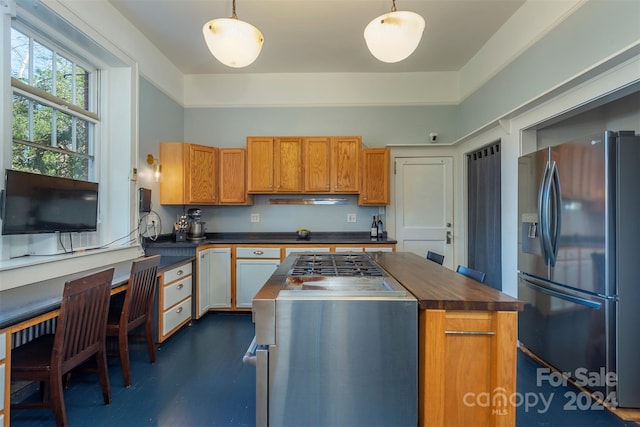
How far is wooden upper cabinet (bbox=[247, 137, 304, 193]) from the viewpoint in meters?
3.69

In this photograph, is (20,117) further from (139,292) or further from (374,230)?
(374,230)

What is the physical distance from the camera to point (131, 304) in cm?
212

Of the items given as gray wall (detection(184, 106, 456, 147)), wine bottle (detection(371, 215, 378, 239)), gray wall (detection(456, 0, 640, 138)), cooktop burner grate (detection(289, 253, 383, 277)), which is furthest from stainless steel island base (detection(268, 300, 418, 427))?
gray wall (detection(184, 106, 456, 147))

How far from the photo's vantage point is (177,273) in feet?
9.35

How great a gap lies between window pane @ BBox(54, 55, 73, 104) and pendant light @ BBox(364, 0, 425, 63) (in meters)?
2.54

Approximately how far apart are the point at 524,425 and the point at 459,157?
3.10 metres

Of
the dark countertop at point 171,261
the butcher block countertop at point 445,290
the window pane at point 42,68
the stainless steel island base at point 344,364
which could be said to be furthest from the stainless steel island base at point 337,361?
the window pane at point 42,68

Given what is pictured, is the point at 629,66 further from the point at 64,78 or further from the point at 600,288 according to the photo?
the point at 64,78

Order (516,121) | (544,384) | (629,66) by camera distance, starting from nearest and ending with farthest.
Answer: (629,66) → (544,384) → (516,121)

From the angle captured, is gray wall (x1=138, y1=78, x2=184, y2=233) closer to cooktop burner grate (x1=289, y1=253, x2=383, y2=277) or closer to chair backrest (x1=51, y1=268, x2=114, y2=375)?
chair backrest (x1=51, y1=268, x2=114, y2=375)

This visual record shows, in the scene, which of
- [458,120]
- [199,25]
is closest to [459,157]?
[458,120]

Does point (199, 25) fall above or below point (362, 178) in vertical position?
above

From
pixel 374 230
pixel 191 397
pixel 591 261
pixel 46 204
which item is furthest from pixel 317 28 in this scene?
pixel 191 397

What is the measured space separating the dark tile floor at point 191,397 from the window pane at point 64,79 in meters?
2.25
